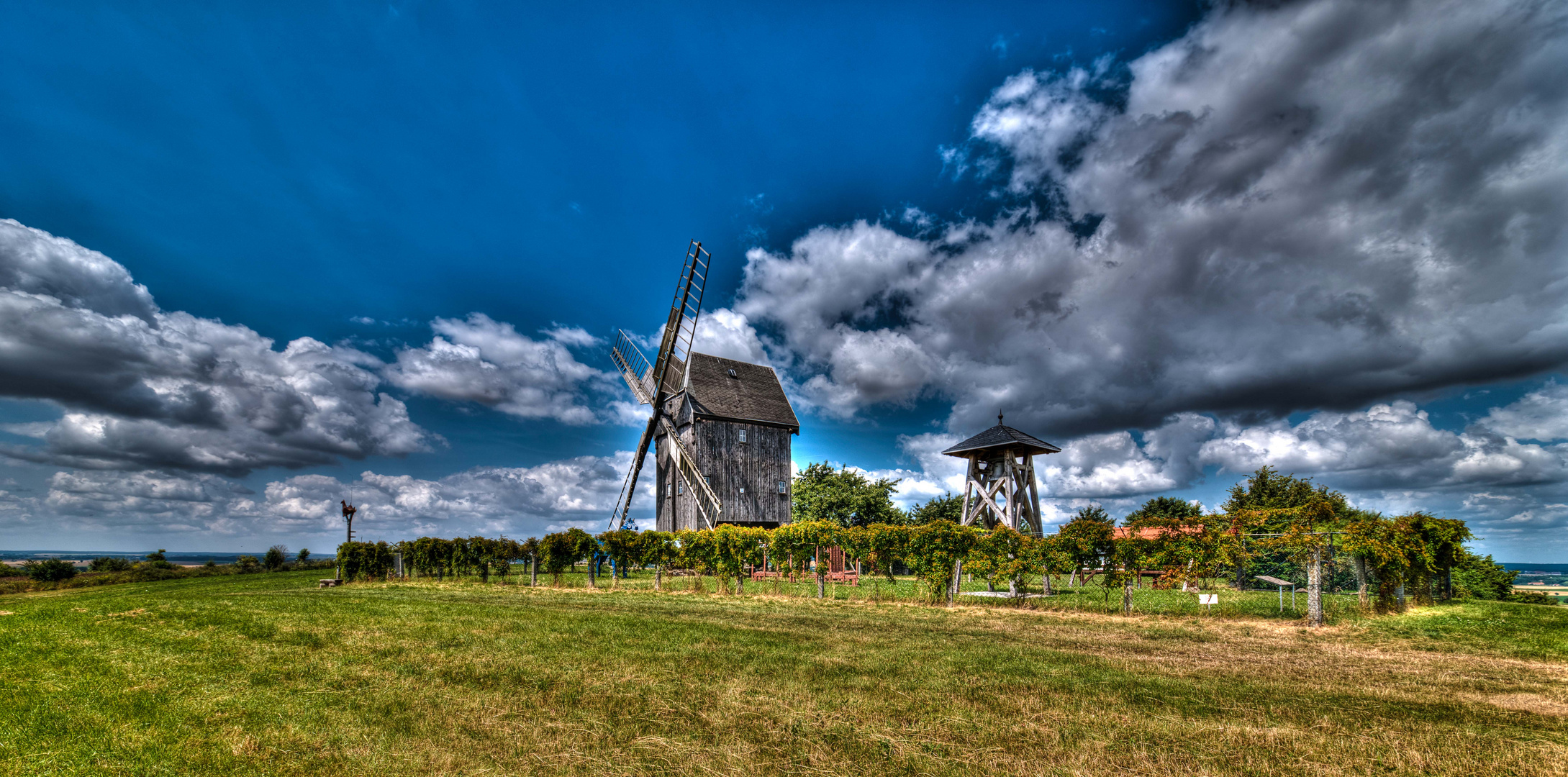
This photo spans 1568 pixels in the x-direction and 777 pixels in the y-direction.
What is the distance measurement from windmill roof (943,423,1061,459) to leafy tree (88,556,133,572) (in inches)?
1700

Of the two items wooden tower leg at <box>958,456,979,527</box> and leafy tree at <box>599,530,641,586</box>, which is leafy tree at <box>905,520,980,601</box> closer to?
wooden tower leg at <box>958,456,979,527</box>

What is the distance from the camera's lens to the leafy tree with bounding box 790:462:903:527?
40.9 m

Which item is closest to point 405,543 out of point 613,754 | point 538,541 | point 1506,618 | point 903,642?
point 538,541

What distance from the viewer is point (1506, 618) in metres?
12.8

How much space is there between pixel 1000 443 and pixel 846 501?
65.0 feet

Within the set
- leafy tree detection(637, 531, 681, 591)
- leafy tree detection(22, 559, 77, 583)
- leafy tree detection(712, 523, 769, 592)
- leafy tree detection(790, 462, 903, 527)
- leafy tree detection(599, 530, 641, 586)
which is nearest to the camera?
leafy tree detection(712, 523, 769, 592)

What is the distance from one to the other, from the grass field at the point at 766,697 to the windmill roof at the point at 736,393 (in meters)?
22.3

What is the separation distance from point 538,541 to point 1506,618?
27.0 meters

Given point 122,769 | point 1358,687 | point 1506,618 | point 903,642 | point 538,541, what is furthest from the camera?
point 538,541

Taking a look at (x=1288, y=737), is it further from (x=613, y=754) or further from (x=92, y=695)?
(x=92, y=695)

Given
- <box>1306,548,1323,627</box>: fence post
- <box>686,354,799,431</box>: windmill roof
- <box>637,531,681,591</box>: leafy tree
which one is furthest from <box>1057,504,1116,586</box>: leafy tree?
<box>686,354,799,431</box>: windmill roof

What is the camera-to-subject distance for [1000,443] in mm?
22219

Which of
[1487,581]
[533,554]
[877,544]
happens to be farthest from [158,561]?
[1487,581]

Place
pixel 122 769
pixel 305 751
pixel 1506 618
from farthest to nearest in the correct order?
pixel 1506 618 → pixel 305 751 → pixel 122 769
